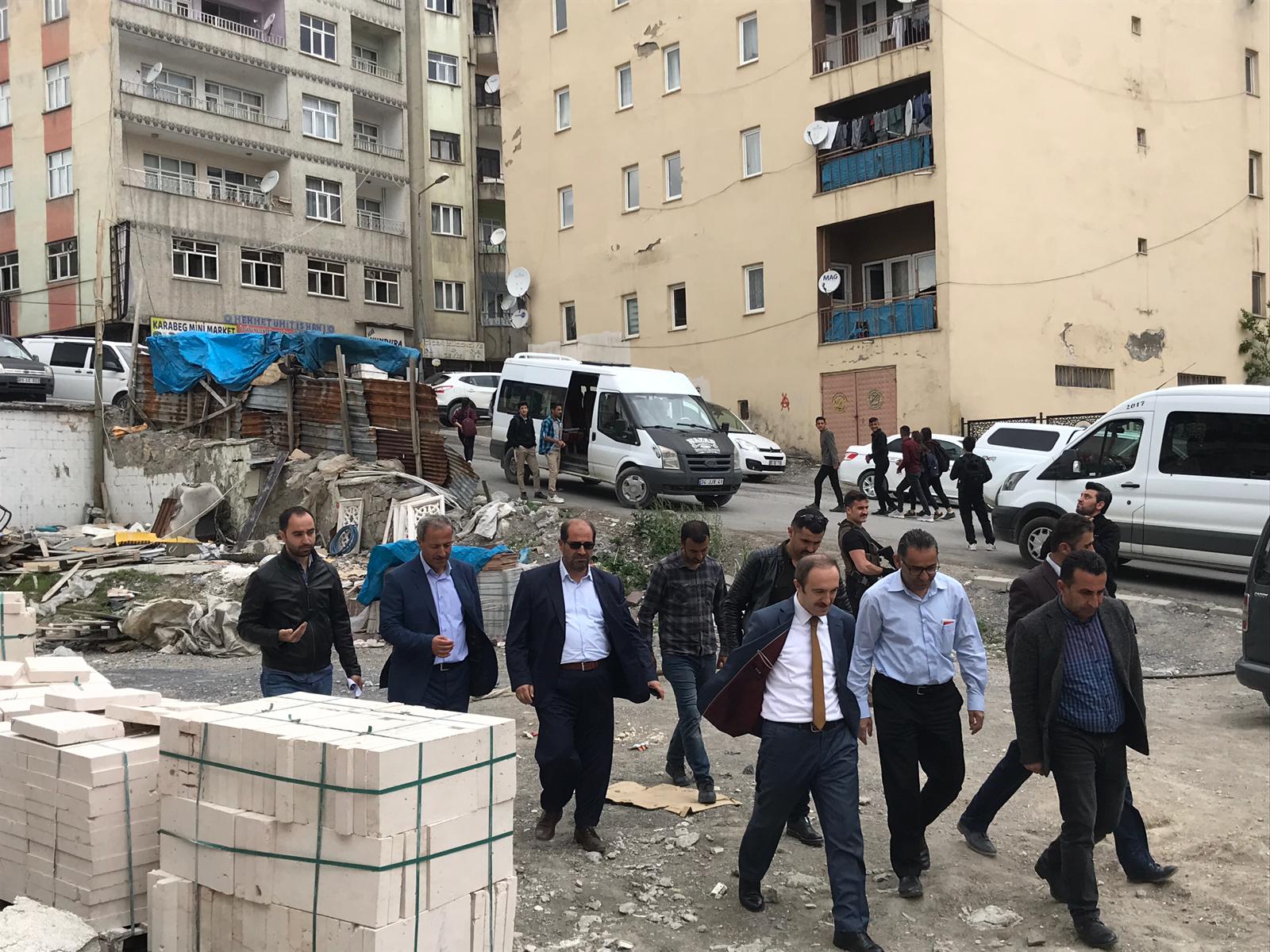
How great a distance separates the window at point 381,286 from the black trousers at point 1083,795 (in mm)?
38749

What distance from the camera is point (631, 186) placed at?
34188 mm

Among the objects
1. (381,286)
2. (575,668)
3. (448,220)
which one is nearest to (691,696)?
(575,668)

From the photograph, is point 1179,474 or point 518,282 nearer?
point 1179,474

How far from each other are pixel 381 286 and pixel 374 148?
16.3ft

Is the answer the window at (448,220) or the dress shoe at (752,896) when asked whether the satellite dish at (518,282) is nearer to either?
the window at (448,220)

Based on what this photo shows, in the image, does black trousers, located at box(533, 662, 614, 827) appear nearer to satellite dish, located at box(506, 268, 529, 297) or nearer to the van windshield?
the van windshield

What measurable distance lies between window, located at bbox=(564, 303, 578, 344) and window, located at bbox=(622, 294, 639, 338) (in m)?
2.00

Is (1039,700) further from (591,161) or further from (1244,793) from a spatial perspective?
(591,161)

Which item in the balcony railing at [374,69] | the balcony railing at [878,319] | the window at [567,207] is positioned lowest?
the balcony railing at [878,319]

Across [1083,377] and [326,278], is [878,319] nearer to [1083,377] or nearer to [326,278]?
[1083,377]

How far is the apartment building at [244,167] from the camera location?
35.8 meters

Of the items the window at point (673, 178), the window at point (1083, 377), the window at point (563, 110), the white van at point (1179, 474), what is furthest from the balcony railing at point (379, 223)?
the white van at point (1179, 474)

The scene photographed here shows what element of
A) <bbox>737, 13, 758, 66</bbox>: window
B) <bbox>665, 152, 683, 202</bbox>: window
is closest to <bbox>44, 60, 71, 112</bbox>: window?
<bbox>665, 152, 683, 202</bbox>: window

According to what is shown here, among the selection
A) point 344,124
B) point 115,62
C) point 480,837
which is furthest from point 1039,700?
point 344,124
